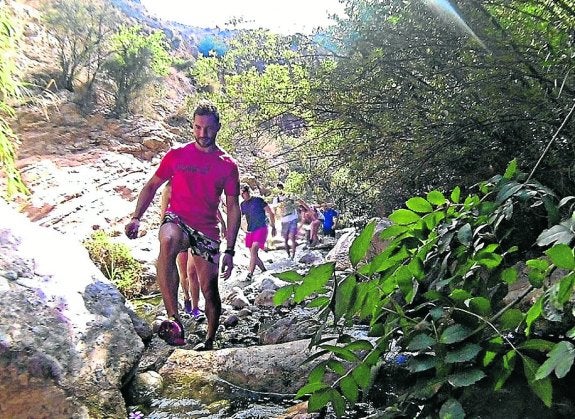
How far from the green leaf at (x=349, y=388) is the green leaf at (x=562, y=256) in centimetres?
36

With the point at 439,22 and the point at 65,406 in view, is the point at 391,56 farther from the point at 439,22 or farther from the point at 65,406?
the point at 65,406

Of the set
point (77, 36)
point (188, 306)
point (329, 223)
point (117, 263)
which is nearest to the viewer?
point (188, 306)

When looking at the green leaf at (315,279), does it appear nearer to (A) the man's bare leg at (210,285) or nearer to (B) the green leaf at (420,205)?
(B) the green leaf at (420,205)

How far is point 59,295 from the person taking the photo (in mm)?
2100

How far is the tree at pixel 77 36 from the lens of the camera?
1583cm

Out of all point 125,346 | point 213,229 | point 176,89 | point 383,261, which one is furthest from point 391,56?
point 176,89

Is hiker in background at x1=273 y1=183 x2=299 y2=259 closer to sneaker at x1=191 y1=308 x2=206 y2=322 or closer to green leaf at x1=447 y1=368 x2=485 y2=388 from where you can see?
sneaker at x1=191 y1=308 x2=206 y2=322

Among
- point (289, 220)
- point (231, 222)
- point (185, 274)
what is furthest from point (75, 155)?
point (231, 222)

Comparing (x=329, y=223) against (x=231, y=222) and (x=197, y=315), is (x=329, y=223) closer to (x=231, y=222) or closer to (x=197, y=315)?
(x=197, y=315)

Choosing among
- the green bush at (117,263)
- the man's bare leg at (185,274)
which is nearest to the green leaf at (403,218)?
the man's bare leg at (185,274)

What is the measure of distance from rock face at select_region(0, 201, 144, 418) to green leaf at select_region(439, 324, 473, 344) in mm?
1518

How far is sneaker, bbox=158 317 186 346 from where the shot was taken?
9.91 ft

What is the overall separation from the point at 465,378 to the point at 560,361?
149 millimetres

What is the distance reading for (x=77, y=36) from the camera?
53.5 feet
